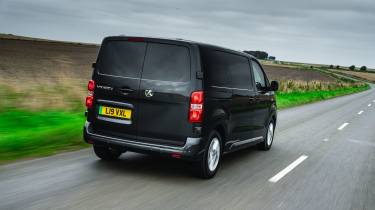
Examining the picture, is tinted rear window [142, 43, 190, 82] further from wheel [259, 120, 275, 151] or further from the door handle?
wheel [259, 120, 275, 151]

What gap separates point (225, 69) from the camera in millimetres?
7258

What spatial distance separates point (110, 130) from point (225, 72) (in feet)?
6.24

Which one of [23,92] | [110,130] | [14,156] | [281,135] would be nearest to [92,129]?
[110,130]

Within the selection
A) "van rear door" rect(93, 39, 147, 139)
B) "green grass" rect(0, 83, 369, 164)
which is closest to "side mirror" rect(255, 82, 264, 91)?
"van rear door" rect(93, 39, 147, 139)

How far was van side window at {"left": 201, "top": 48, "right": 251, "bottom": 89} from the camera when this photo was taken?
6676 mm

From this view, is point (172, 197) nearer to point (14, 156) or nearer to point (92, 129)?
point (92, 129)

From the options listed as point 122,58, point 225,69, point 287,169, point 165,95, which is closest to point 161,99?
point 165,95

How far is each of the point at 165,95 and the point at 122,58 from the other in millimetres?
878

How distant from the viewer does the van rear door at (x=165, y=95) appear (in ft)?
21.0

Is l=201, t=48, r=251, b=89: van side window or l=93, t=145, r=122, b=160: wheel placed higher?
l=201, t=48, r=251, b=89: van side window

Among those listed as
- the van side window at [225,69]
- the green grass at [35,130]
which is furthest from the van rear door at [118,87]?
the green grass at [35,130]

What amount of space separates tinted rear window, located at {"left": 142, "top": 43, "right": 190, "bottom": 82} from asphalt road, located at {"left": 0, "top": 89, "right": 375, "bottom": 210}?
1.41 m

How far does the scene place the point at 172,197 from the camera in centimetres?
575

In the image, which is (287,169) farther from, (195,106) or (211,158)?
(195,106)
